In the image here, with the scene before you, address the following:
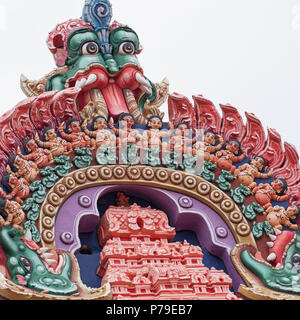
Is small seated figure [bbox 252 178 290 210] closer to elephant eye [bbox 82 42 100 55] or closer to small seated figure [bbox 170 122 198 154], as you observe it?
small seated figure [bbox 170 122 198 154]

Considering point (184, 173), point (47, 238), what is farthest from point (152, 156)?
point (47, 238)

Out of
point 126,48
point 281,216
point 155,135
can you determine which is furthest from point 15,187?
point 126,48

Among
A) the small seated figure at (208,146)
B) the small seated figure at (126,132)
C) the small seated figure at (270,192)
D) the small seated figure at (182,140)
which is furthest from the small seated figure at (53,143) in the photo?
the small seated figure at (270,192)

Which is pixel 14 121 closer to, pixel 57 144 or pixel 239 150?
pixel 57 144

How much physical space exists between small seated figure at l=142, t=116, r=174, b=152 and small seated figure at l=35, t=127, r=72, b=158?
2.89 ft

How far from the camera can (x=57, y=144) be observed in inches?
328

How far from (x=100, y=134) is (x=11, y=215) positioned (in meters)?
1.66

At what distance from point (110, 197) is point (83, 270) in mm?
1086

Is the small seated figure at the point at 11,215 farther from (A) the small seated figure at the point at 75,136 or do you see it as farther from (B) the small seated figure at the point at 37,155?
(A) the small seated figure at the point at 75,136

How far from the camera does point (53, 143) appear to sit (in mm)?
8328

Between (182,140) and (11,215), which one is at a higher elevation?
(182,140)

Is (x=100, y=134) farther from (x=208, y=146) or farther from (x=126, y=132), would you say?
(x=208, y=146)

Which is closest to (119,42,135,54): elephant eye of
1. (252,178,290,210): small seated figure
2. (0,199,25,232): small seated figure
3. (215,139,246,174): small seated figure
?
(215,139,246,174): small seated figure
